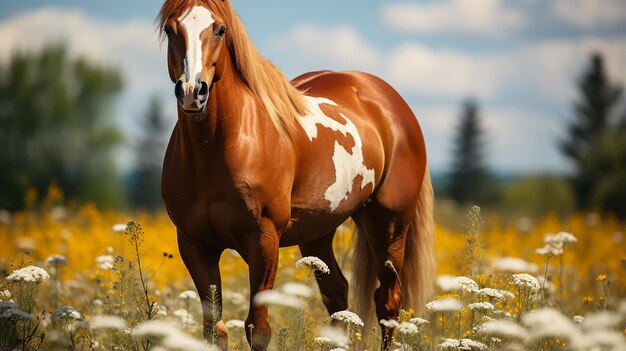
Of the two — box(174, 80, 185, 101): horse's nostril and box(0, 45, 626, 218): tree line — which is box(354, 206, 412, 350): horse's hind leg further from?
box(0, 45, 626, 218): tree line

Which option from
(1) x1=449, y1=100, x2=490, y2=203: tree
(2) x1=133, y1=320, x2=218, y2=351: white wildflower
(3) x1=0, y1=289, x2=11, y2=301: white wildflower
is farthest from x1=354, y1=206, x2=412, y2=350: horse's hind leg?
(1) x1=449, y1=100, x2=490, y2=203: tree

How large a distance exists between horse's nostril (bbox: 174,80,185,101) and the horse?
0.03ft

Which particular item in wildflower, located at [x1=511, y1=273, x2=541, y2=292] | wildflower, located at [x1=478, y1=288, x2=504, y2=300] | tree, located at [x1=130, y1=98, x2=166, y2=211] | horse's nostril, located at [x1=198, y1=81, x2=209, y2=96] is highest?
tree, located at [x1=130, y1=98, x2=166, y2=211]

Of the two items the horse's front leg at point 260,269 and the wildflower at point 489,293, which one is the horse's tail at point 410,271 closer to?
the wildflower at point 489,293

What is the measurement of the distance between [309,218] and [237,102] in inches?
38.5

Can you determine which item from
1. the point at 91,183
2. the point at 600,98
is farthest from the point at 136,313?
the point at 600,98

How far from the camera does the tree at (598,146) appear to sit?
39906 mm

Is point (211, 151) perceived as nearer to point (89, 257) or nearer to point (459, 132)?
point (89, 257)

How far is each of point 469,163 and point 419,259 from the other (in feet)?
227

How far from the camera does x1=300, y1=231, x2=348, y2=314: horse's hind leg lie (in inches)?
241

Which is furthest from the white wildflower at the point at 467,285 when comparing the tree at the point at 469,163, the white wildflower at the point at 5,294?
the tree at the point at 469,163

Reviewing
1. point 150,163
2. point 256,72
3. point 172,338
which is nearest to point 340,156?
point 256,72

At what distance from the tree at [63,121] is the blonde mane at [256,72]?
119 feet

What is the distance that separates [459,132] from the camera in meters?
77.7
